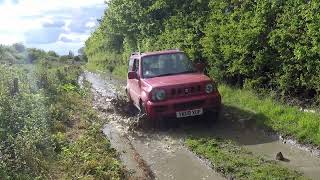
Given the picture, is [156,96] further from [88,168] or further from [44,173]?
[44,173]

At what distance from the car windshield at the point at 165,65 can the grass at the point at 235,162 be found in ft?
8.86

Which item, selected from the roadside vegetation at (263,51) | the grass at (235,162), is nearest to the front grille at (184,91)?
the grass at (235,162)

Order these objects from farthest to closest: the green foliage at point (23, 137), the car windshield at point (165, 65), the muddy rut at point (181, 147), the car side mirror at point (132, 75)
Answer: the car side mirror at point (132, 75), the car windshield at point (165, 65), the muddy rut at point (181, 147), the green foliage at point (23, 137)

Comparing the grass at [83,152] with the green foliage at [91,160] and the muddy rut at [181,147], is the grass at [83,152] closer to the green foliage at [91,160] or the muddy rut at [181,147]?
the green foliage at [91,160]

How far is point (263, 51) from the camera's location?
38.4 ft

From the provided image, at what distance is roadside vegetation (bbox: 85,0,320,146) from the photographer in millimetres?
9680

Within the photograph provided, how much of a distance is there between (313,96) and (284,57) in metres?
1.12

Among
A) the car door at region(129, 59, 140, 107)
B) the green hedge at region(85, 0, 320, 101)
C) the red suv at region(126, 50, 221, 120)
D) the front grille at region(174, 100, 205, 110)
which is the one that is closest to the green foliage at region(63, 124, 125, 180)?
the red suv at region(126, 50, 221, 120)

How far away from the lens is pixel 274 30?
11086mm

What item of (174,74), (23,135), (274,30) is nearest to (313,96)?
(274,30)

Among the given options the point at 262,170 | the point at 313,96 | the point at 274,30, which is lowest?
the point at 262,170

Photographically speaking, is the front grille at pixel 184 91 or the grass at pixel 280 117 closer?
the grass at pixel 280 117

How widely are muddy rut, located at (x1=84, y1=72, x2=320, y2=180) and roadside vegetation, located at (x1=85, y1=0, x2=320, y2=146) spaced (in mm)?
464

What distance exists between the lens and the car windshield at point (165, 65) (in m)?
12.0
